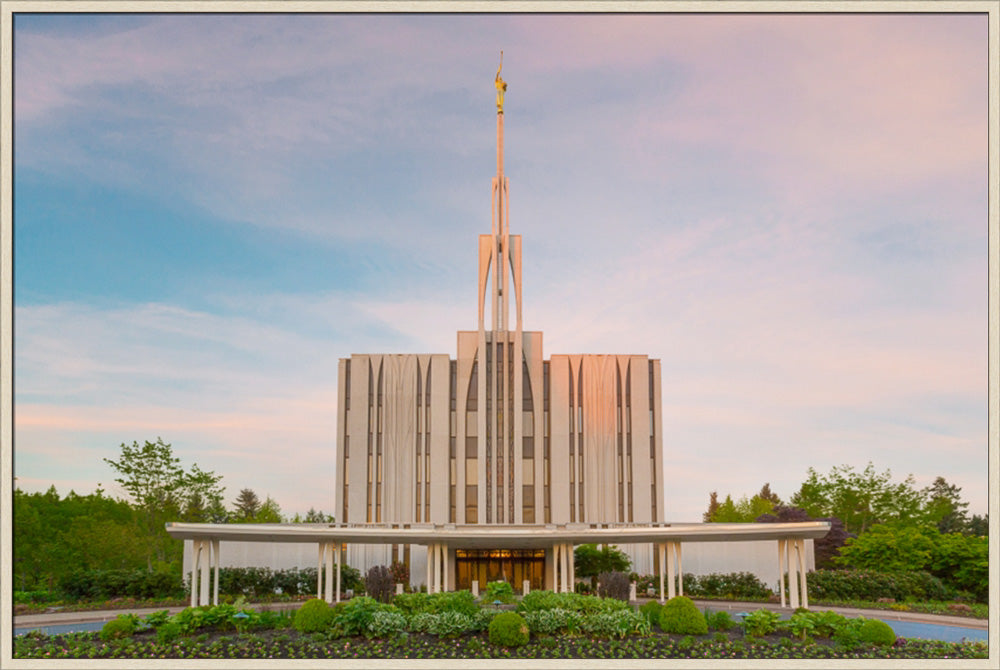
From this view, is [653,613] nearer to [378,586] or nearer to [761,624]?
[761,624]

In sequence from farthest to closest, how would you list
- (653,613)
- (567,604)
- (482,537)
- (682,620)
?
(482,537)
(653,613)
(567,604)
(682,620)

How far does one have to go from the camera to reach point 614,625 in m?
19.9

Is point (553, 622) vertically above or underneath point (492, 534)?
Result: underneath

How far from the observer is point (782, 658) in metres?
18.4

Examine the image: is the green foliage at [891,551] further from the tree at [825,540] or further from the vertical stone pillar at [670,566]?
the vertical stone pillar at [670,566]

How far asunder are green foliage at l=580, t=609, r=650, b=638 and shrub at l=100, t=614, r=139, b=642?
1045 centimetres

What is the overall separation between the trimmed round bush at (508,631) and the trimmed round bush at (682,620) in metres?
3.41

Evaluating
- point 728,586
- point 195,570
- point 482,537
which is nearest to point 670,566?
point 728,586

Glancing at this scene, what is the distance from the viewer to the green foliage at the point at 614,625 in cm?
1980

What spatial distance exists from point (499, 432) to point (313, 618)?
23573mm

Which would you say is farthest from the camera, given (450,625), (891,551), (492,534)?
(891,551)

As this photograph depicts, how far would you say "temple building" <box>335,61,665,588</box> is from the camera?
1679 inches

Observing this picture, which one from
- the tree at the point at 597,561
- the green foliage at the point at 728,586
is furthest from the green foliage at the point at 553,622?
the tree at the point at 597,561

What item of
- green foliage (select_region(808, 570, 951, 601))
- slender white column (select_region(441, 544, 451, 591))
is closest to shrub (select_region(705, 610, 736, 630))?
slender white column (select_region(441, 544, 451, 591))
